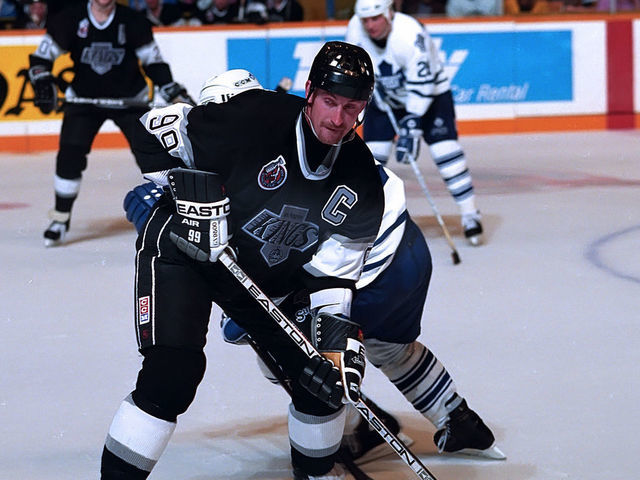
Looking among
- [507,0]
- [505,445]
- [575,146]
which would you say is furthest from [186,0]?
[505,445]

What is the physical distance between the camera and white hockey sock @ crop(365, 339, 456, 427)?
106 inches

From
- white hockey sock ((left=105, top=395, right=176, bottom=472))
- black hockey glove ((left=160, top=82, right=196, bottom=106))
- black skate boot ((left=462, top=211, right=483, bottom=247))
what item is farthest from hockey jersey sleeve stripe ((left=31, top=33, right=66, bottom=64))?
white hockey sock ((left=105, top=395, right=176, bottom=472))

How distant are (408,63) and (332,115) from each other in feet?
9.55

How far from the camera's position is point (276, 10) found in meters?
8.55

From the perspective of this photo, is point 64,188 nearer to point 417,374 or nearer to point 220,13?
point 417,374

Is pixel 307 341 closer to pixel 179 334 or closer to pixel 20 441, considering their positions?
pixel 179 334

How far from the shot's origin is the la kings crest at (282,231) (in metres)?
2.35

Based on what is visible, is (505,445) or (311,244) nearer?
(311,244)

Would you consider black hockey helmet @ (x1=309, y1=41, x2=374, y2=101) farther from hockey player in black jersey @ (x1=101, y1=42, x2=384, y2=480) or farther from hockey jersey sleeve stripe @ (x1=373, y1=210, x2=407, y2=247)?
hockey jersey sleeve stripe @ (x1=373, y1=210, x2=407, y2=247)

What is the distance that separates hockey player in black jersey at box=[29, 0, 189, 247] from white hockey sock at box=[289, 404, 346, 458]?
9.86 feet

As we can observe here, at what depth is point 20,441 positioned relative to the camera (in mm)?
2863

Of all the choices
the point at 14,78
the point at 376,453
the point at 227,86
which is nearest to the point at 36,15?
the point at 14,78

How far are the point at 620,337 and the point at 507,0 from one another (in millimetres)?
5264

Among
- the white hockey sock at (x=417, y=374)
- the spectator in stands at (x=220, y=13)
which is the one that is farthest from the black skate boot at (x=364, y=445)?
the spectator in stands at (x=220, y=13)
